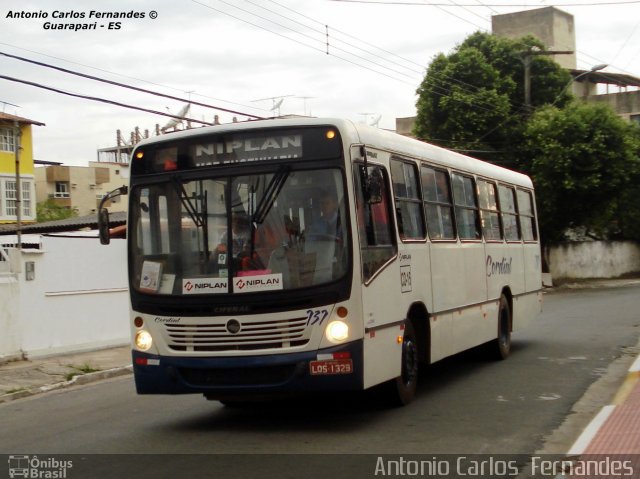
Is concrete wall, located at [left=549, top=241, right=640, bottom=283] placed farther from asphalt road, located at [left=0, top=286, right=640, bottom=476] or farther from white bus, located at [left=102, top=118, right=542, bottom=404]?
white bus, located at [left=102, top=118, right=542, bottom=404]

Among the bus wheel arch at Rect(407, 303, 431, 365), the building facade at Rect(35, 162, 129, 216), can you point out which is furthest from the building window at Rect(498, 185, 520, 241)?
the building facade at Rect(35, 162, 129, 216)

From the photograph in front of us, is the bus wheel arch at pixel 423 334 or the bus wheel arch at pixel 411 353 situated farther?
the bus wheel arch at pixel 423 334

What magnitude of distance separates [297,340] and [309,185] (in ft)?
4.72

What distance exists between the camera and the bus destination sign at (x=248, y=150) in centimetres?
841

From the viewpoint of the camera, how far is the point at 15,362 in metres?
15.4

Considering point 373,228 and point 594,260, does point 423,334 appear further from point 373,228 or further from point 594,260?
point 594,260

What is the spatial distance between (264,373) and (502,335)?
6624 millimetres

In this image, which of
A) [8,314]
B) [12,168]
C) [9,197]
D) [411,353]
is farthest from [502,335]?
Result: [9,197]

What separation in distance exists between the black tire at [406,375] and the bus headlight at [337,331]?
1372 mm

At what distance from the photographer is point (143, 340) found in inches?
341

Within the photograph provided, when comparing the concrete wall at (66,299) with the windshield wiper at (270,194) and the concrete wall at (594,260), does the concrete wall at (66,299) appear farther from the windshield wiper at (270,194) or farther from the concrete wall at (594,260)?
the concrete wall at (594,260)

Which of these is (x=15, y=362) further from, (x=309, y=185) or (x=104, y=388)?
(x=309, y=185)

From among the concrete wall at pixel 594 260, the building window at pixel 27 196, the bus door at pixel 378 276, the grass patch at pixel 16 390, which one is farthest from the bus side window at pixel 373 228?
the building window at pixel 27 196

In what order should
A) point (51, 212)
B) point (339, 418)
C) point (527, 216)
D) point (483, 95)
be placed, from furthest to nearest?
Result: point (51, 212)
point (483, 95)
point (527, 216)
point (339, 418)
